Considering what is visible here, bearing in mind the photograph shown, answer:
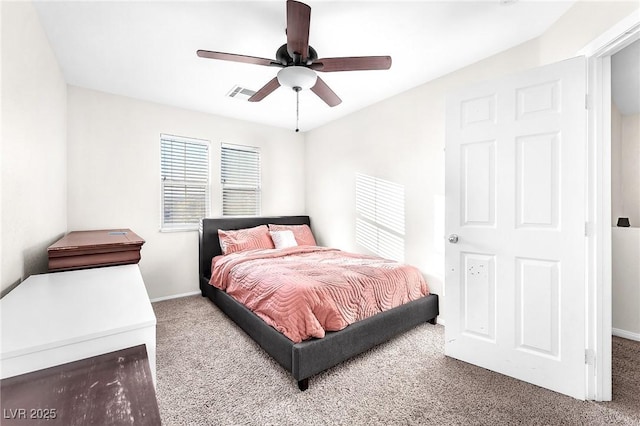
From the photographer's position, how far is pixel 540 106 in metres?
1.92

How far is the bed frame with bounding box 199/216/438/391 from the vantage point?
6.28 feet

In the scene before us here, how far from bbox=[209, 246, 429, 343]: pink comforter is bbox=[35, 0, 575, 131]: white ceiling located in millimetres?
2015

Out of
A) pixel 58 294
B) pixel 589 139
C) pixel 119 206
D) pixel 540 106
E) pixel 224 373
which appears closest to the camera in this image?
pixel 58 294

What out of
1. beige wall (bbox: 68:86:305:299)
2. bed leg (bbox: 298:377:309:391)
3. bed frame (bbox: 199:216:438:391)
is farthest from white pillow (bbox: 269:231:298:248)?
bed leg (bbox: 298:377:309:391)

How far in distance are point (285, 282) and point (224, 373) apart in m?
0.79

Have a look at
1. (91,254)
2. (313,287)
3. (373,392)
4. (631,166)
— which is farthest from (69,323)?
(631,166)

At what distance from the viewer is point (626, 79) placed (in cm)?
269

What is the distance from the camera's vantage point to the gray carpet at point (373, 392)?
1639 mm

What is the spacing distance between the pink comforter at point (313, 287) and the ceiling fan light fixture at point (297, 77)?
62.6 inches

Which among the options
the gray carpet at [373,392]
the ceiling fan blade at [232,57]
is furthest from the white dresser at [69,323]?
the ceiling fan blade at [232,57]

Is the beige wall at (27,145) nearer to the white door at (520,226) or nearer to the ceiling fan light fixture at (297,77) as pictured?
the ceiling fan light fixture at (297,77)

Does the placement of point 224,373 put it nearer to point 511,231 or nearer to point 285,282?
point 285,282

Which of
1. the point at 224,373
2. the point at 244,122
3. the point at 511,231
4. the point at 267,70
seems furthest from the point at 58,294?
the point at 244,122

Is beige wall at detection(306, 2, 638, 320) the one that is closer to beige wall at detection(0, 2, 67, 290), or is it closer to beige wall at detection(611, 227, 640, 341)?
beige wall at detection(611, 227, 640, 341)
